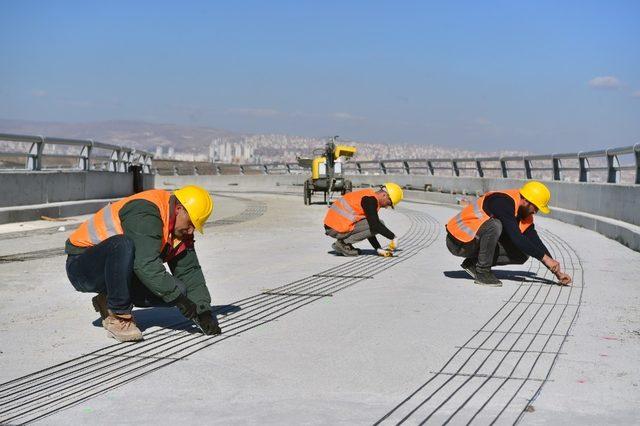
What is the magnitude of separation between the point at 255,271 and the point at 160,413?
6127mm

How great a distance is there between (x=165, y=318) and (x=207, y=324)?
90 centimetres

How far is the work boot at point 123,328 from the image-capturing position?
6606mm

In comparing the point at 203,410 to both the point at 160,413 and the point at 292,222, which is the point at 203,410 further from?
the point at 292,222

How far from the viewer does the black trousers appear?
9805mm

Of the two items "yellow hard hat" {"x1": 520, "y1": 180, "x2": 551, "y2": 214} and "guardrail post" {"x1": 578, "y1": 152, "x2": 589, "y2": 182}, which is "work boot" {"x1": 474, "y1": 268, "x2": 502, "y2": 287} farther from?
"guardrail post" {"x1": 578, "y1": 152, "x2": 589, "y2": 182}

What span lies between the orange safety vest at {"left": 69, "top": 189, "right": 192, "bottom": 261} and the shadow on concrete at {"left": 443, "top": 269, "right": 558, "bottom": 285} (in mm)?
4519

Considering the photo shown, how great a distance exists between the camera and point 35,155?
17734 mm

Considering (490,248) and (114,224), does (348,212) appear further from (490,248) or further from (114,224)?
(114,224)

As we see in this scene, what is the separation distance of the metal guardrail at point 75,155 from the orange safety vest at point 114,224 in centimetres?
990

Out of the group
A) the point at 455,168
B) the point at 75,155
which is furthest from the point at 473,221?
the point at 455,168

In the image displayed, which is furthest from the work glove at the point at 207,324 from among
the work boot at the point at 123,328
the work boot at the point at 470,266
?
the work boot at the point at 470,266

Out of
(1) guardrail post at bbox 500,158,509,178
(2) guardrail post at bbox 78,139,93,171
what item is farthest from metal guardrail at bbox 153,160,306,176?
(2) guardrail post at bbox 78,139,93,171

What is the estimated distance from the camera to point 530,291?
952 cm

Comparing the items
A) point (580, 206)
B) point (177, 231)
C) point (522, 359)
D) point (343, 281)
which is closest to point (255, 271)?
point (343, 281)
